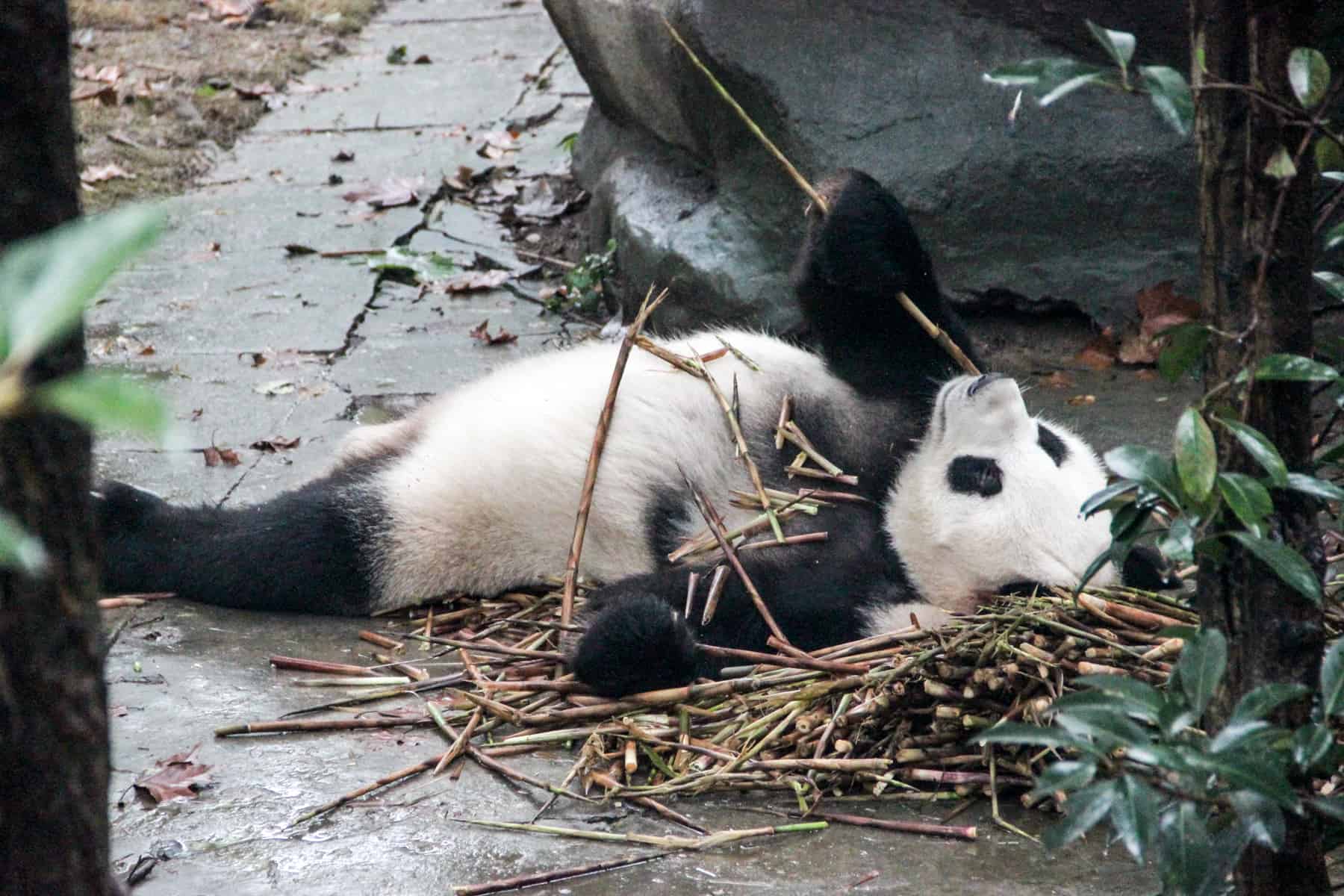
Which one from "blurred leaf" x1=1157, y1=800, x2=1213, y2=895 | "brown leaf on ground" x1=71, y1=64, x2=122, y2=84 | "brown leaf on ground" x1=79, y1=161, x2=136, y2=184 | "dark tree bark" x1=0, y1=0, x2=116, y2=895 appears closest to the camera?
"dark tree bark" x1=0, y1=0, x2=116, y2=895

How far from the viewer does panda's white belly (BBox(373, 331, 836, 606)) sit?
10.1 feet

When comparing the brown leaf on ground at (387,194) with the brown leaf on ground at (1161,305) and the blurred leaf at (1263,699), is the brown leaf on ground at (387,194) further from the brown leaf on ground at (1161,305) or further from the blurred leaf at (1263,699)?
the blurred leaf at (1263,699)

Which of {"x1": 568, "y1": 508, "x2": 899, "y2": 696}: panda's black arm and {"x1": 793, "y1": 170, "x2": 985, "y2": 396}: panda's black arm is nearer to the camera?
{"x1": 568, "y1": 508, "x2": 899, "y2": 696}: panda's black arm

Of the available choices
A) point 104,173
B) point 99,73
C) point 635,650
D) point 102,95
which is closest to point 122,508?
point 635,650

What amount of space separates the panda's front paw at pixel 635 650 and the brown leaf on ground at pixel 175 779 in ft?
2.26

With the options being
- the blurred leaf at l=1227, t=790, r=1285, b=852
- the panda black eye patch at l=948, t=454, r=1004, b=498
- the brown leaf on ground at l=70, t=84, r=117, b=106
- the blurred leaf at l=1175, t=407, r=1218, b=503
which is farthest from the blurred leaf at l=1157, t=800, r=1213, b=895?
the brown leaf on ground at l=70, t=84, r=117, b=106

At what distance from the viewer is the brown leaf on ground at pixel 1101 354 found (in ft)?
13.7

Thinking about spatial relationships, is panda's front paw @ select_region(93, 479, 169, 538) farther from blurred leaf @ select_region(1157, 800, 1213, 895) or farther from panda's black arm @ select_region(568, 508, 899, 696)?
blurred leaf @ select_region(1157, 800, 1213, 895)

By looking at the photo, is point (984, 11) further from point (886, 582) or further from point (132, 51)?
point (132, 51)

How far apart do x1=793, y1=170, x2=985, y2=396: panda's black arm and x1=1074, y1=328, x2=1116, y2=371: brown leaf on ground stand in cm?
111

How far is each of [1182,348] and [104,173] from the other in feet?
17.0

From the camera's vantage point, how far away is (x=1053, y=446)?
2.96 m

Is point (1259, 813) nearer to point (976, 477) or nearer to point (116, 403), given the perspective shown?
point (116, 403)

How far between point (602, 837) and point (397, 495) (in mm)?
Answer: 1167
